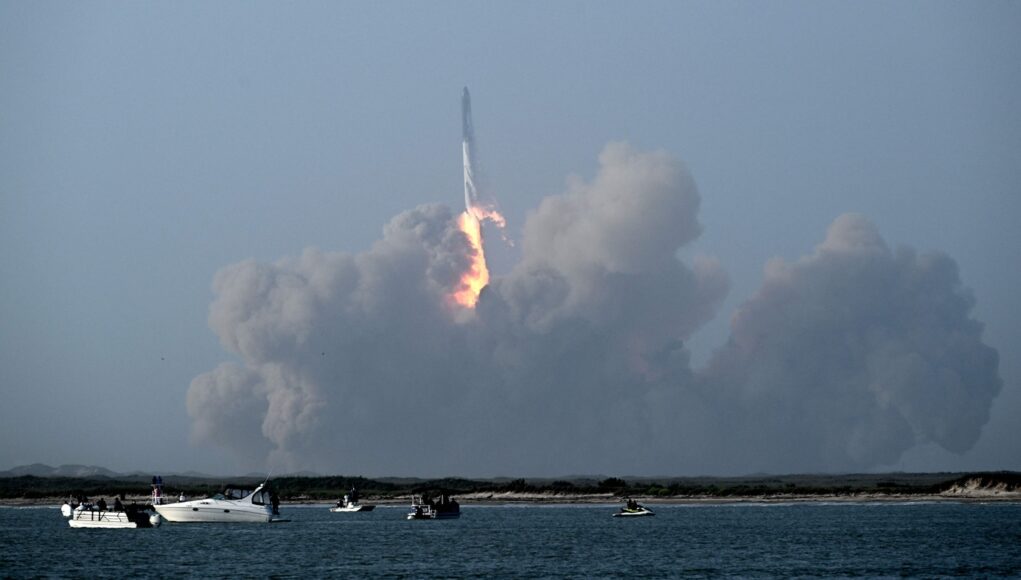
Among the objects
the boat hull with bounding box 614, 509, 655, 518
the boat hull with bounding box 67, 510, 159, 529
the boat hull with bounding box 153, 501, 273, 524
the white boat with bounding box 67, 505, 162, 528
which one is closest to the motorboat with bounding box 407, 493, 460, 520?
the boat hull with bounding box 153, 501, 273, 524

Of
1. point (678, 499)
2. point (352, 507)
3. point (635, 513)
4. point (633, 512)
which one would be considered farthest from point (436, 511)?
point (678, 499)

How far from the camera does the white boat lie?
12800 cm

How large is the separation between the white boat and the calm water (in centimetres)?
129

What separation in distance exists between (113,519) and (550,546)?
45.3 meters

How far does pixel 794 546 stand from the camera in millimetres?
A: 99312

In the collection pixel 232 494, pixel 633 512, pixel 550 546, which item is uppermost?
pixel 232 494

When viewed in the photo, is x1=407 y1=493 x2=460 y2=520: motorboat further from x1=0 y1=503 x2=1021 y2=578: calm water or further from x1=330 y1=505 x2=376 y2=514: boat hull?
x1=330 y1=505 x2=376 y2=514: boat hull

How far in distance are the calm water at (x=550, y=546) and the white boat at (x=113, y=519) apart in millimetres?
1295

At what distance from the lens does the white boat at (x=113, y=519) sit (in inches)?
5039

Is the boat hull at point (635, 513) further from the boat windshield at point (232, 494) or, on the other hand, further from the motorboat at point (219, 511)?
the boat windshield at point (232, 494)

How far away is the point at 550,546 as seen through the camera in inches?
4021

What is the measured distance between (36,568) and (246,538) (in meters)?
27.8

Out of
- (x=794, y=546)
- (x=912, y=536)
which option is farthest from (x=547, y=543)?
(x=912, y=536)

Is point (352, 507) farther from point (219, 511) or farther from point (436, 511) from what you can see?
point (219, 511)
